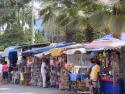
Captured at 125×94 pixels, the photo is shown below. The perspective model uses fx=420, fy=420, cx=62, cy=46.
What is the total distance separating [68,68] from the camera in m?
22.0

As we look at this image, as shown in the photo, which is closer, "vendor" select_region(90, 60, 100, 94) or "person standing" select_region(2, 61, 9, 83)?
"vendor" select_region(90, 60, 100, 94)

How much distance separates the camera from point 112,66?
1834 cm

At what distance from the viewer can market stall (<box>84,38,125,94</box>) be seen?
17783 millimetres

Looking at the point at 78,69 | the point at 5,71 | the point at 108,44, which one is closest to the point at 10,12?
the point at 5,71

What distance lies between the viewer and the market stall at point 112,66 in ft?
58.3

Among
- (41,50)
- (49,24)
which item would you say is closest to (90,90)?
(41,50)

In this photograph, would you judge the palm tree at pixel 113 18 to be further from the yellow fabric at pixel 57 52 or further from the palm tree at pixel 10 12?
the palm tree at pixel 10 12

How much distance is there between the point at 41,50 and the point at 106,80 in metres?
9.35

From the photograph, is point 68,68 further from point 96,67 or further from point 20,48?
point 20,48

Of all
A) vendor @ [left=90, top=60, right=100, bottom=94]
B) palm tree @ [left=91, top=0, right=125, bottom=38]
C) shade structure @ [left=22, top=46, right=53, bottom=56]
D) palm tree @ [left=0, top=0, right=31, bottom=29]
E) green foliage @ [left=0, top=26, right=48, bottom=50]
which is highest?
palm tree @ [left=0, top=0, right=31, bottom=29]

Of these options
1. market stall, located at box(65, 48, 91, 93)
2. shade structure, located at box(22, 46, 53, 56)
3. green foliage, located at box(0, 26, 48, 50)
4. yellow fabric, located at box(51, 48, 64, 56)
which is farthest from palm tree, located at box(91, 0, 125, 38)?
green foliage, located at box(0, 26, 48, 50)

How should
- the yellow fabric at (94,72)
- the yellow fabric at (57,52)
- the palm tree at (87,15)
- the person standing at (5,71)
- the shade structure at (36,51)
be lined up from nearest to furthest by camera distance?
the palm tree at (87,15) → the yellow fabric at (94,72) → the yellow fabric at (57,52) → the shade structure at (36,51) → the person standing at (5,71)

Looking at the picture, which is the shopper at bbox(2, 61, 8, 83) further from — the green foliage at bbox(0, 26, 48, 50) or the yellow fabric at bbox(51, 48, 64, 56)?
the green foliage at bbox(0, 26, 48, 50)

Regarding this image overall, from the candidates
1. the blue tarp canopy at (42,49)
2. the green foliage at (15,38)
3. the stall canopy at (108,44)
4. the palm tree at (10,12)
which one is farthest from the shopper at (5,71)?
the palm tree at (10,12)
